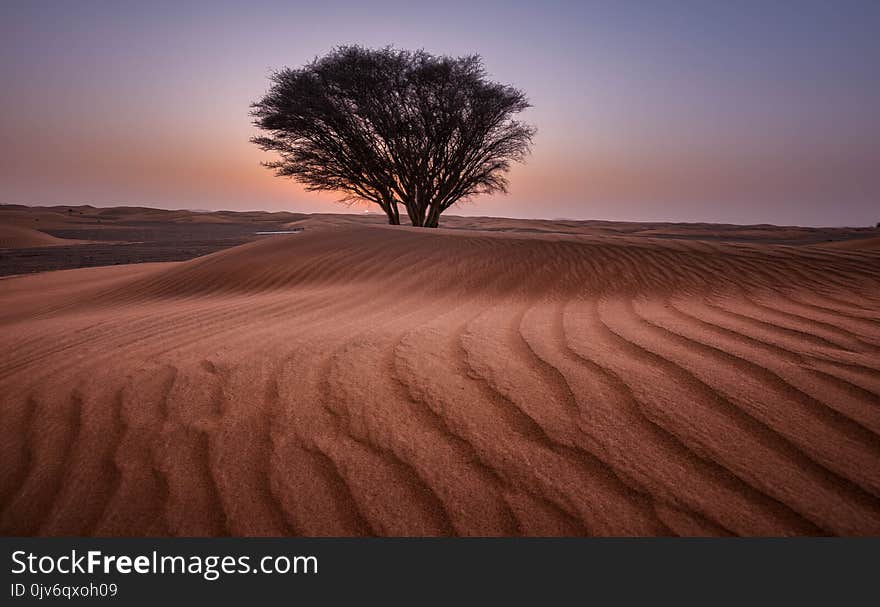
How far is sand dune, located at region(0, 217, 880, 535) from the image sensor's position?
107 cm

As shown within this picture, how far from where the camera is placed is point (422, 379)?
1774mm

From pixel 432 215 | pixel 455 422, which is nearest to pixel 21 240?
pixel 432 215

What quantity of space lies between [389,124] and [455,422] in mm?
14208

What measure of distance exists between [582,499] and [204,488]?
3.51ft

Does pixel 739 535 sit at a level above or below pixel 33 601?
above

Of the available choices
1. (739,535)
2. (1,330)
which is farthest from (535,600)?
(1,330)

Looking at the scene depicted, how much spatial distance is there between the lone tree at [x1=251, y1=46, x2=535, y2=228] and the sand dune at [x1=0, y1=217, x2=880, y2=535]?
1244 cm

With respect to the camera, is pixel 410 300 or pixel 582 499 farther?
pixel 410 300

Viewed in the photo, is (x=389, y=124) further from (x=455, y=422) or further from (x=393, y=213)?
(x=455, y=422)

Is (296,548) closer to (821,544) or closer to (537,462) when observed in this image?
(537,462)

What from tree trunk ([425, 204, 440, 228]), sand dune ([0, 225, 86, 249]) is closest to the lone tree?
tree trunk ([425, 204, 440, 228])

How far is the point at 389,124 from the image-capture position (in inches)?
549

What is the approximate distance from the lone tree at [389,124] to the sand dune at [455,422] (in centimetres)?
1244

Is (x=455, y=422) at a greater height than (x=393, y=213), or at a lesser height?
lesser
